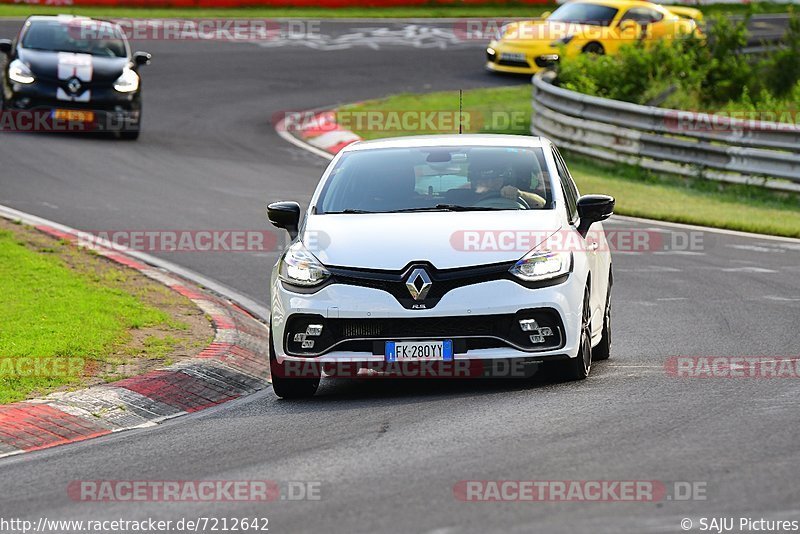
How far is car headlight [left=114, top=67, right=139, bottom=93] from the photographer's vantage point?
2328 centimetres

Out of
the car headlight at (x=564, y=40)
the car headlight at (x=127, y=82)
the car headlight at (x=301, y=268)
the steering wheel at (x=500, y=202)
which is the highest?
the steering wheel at (x=500, y=202)

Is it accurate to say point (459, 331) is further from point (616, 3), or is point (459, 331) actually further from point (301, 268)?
point (616, 3)

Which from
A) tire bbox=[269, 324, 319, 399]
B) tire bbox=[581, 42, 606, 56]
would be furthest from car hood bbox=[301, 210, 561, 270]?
tire bbox=[581, 42, 606, 56]

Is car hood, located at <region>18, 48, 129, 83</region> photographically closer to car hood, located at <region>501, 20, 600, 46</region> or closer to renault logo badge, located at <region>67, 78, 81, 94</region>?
renault logo badge, located at <region>67, 78, 81, 94</region>

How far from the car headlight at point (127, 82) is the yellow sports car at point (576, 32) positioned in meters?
10.1

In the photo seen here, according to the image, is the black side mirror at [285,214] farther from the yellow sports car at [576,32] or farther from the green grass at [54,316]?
the yellow sports car at [576,32]

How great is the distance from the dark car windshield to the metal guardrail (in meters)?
7.04

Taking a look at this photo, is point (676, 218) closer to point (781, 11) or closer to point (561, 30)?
point (561, 30)

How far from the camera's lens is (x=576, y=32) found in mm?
31406

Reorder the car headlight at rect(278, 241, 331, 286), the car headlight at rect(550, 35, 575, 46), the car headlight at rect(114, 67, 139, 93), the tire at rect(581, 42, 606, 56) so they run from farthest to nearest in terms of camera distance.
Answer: the tire at rect(581, 42, 606, 56) → the car headlight at rect(550, 35, 575, 46) → the car headlight at rect(114, 67, 139, 93) → the car headlight at rect(278, 241, 331, 286)

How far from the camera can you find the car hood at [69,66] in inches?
901

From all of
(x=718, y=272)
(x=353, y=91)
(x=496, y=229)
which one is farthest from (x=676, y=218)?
(x=353, y=91)

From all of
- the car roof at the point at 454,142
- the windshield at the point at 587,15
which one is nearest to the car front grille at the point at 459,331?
the car roof at the point at 454,142

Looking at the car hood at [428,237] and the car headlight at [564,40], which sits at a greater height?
the car hood at [428,237]
